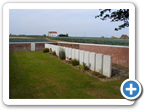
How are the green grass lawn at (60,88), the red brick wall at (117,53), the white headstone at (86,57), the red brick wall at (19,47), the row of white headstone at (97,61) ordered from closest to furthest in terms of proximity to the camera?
the green grass lawn at (60,88), the row of white headstone at (97,61), the white headstone at (86,57), the red brick wall at (117,53), the red brick wall at (19,47)

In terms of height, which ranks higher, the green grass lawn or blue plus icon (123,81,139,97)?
blue plus icon (123,81,139,97)

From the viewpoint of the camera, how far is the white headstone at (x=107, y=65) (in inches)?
305

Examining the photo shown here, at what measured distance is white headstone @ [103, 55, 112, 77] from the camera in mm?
7758

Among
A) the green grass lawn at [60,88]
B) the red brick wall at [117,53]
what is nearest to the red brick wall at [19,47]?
the red brick wall at [117,53]

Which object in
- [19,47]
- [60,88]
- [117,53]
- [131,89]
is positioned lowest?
[60,88]

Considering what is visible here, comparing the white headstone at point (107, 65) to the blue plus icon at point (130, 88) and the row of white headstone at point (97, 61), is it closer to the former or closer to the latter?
the row of white headstone at point (97, 61)

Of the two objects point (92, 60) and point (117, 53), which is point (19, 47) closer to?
point (117, 53)

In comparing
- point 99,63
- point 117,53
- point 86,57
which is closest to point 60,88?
point 99,63

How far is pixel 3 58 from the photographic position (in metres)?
3.93

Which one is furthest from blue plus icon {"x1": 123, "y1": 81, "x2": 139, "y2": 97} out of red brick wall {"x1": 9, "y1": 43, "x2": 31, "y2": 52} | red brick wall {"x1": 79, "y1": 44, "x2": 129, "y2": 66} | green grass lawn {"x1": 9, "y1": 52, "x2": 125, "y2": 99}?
red brick wall {"x1": 9, "y1": 43, "x2": 31, "y2": 52}

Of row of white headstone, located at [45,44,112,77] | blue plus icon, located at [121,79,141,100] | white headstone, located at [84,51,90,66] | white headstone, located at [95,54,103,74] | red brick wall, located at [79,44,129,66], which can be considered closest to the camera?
blue plus icon, located at [121,79,141,100]

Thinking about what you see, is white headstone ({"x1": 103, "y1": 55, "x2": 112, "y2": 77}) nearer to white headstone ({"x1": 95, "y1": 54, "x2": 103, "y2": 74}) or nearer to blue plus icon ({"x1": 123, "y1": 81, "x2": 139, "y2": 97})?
white headstone ({"x1": 95, "y1": 54, "x2": 103, "y2": 74})

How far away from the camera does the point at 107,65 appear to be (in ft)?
26.0

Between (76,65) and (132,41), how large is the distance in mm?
7138
